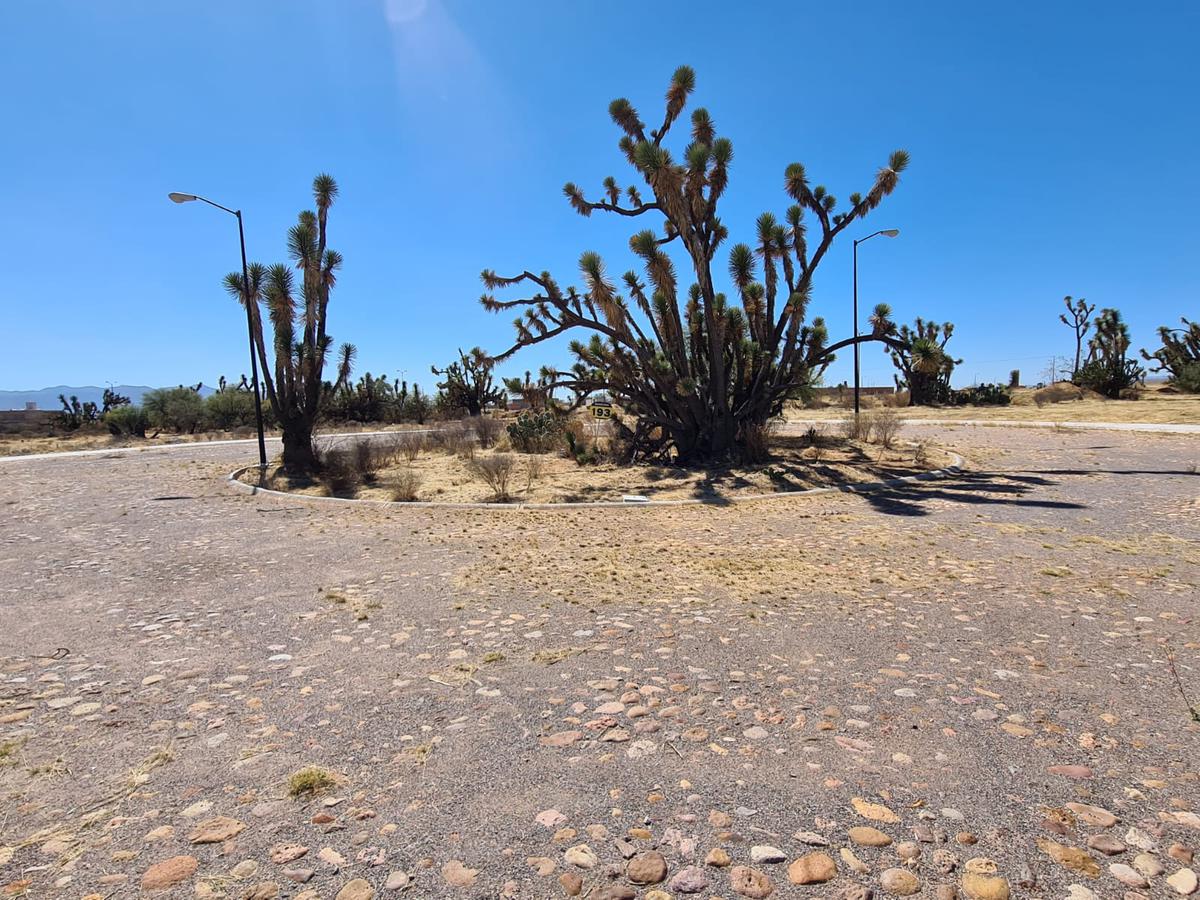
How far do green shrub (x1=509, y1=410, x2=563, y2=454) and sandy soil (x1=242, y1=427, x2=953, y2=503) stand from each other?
93.2 inches

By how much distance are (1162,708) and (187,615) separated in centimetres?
644

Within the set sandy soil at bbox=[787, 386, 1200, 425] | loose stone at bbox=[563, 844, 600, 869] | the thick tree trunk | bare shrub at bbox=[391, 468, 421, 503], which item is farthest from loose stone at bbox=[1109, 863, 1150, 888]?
sandy soil at bbox=[787, 386, 1200, 425]

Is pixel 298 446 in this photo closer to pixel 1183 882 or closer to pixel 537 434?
pixel 537 434

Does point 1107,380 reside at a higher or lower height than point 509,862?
higher

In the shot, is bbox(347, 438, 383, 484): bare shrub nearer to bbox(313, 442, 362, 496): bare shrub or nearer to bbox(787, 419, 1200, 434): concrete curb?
bbox(313, 442, 362, 496): bare shrub

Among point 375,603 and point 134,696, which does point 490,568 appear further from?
point 134,696

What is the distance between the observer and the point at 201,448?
24.1m

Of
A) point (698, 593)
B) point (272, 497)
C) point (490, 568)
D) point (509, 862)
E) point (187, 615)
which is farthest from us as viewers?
point (272, 497)

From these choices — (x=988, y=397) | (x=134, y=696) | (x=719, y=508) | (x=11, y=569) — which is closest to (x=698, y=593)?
(x=134, y=696)

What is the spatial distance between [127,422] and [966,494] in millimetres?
36908

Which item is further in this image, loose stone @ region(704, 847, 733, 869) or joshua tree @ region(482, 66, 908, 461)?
joshua tree @ region(482, 66, 908, 461)

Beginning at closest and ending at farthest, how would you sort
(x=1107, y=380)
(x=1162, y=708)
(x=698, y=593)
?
(x=1162, y=708) < (x=698, y=593) < (x=1107, y=380)

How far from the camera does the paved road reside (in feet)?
7.50

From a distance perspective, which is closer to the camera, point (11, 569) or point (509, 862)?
point (509, 862)
